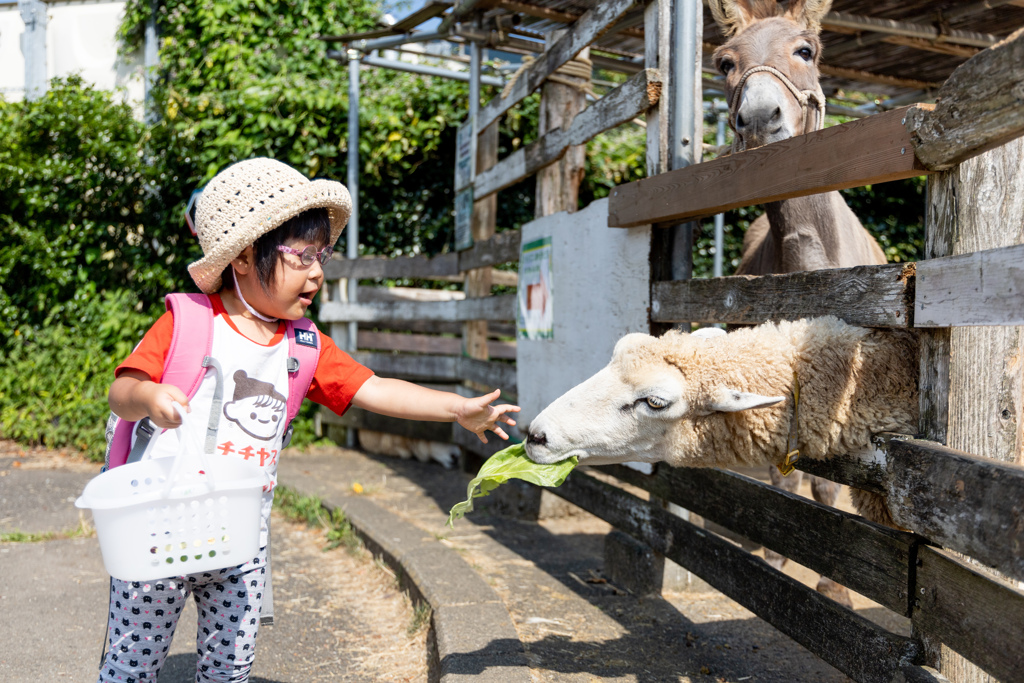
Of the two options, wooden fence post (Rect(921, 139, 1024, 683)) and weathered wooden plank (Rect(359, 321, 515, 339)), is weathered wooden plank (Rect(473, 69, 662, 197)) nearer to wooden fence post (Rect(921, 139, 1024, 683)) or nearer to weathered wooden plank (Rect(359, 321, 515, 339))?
wooden fence post (Rect(921, 139, 1024, 683))

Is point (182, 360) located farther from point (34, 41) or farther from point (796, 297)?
point (34, 41)

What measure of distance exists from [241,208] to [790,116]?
2469 mm

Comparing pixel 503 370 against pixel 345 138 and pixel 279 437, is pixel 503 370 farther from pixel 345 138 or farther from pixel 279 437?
pixel 345 138

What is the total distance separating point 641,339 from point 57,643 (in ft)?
9.52

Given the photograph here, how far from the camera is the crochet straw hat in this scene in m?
2.37

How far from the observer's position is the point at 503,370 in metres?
5.80

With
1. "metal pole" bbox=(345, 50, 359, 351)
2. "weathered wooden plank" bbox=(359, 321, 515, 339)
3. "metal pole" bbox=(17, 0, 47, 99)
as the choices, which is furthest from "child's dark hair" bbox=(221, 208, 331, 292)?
"metal pole" bbox=(17, 0, 47, 99)

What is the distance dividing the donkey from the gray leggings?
2612 millimetres

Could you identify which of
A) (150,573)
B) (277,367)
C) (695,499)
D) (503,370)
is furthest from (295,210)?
(503,370)

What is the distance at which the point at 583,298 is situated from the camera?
4.15 metres

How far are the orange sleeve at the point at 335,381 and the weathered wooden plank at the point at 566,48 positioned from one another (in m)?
2.21

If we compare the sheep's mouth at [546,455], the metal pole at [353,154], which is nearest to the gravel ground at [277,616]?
the sheep's mouth at [546,455]

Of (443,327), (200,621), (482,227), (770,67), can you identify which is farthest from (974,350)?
(443,327)

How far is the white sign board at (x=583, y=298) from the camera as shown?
363cm
